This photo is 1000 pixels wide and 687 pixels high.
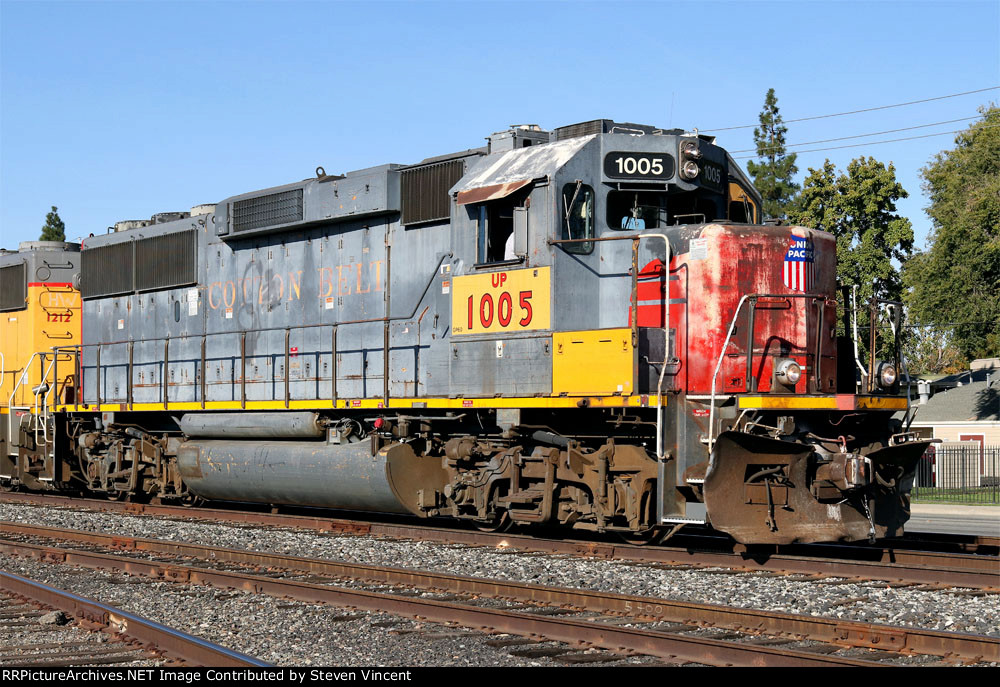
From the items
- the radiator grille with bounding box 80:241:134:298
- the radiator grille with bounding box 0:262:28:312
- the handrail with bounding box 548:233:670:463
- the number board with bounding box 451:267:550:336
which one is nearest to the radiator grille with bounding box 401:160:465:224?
the number board with bounding box 451:267:550:336

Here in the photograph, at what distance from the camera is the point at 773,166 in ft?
159

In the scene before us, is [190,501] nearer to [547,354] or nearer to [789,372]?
[547,354]

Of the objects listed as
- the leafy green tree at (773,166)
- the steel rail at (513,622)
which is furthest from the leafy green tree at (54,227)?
the steel rail at (513,622)

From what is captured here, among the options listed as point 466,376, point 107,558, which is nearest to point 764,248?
point 466,376

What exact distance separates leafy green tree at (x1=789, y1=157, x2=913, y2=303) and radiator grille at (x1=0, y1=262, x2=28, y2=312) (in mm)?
22065

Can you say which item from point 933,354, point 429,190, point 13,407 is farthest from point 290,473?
point 933,354

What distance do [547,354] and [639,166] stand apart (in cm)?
196

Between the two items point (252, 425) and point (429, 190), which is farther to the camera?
point (252, 425)

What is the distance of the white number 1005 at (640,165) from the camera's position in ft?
33.7

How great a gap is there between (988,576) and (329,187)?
849 cm

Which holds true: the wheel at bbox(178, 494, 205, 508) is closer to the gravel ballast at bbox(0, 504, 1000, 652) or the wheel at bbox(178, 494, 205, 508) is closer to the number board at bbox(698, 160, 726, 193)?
the gravel ballast at bbox(0, 504, 1000, 652)

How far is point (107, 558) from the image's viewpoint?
10.2 m

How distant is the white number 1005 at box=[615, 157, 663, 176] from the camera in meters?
10.3

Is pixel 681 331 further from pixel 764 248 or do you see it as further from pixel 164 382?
pixel 164 382
